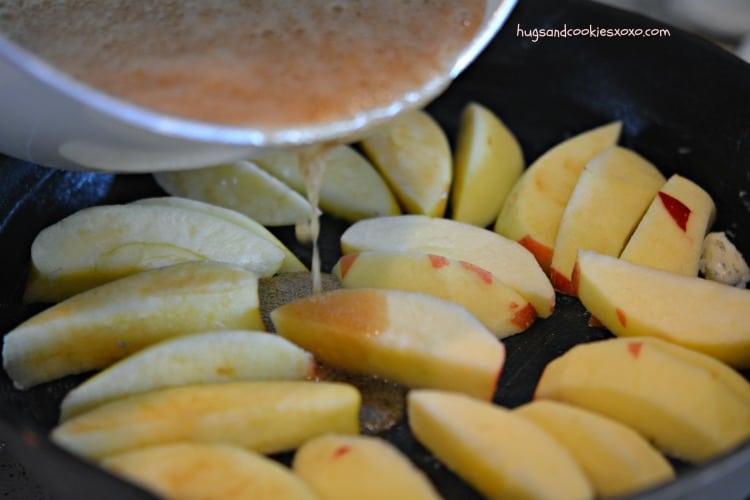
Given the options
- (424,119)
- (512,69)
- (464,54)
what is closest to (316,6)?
(464,54)

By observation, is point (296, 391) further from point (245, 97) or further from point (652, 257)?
point (652, 257)

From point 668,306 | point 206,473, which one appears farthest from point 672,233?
point 206,473

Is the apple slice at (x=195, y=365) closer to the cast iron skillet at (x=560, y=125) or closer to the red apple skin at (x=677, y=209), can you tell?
the cast iron skillet at (x=560, y=125)

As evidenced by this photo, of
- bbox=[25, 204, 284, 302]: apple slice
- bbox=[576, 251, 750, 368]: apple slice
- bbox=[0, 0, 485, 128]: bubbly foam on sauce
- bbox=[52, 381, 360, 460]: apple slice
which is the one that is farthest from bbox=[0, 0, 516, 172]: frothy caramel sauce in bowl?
bbox=[576, 251, 750, 368]: apple slice

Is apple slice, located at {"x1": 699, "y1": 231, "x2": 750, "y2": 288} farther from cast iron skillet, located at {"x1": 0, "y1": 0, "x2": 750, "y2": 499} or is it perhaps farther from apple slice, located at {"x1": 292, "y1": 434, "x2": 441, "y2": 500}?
apple slice, located at {"x1": 292, "y1": 434, "x2": 441, "y2": 500}

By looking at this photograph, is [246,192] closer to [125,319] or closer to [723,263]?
[125,319]
